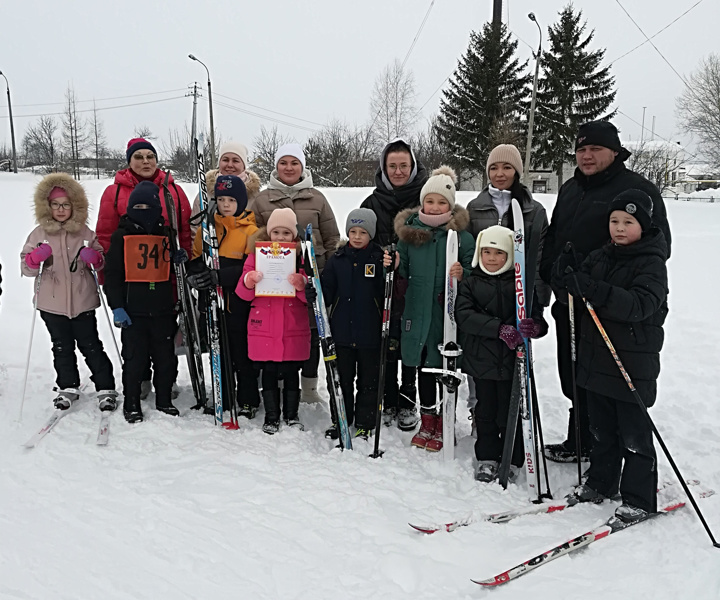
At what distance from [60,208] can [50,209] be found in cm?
8

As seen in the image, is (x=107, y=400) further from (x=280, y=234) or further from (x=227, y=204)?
(x=280, y=234)

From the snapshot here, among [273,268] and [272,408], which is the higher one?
[273,268]

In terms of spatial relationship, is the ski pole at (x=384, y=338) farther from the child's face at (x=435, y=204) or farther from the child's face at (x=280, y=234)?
the child's face at (x=280, y=234)

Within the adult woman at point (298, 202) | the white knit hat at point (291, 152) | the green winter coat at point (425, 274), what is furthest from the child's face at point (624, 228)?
the white knit hat at point (291, 152)

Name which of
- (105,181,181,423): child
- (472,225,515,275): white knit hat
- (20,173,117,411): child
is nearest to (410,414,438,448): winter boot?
(472,225,515,275): white knit hat

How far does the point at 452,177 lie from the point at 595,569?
2644mm

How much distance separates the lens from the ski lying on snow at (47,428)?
371 centimetres

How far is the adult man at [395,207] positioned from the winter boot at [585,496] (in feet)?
4.45

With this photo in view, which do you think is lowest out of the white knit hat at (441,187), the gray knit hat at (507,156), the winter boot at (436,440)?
the winter boot at (436,440)

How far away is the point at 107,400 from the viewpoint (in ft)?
14.1

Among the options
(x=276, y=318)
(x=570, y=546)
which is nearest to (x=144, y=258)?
(x=276, y=318)

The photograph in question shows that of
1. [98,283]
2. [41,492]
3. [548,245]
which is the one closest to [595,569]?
[548,245]

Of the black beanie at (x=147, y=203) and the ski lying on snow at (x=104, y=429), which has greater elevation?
the black beanie at (x=147, y=203)

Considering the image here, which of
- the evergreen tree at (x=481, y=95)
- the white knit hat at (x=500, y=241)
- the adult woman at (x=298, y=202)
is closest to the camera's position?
the white knit hat at (x=500, y=241)
